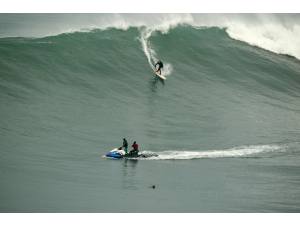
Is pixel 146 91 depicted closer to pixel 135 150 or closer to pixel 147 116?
pixel 147 116

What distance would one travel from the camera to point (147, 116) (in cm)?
3105

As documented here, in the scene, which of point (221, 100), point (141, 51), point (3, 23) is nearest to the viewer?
point (221, 100)

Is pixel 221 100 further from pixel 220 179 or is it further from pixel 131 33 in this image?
pixel 220 179

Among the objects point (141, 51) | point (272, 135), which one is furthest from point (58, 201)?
point (141, 51)

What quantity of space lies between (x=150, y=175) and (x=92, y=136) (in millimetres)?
5067

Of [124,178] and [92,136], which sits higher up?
[92,136]

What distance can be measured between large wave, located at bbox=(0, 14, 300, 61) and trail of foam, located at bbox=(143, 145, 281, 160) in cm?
1332

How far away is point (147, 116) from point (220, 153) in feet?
17.9

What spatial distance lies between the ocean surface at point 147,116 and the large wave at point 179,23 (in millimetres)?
165

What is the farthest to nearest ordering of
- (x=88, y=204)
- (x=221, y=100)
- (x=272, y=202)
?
(x=221, y=100) → (x=272, y=202) → (x=88, y=204)

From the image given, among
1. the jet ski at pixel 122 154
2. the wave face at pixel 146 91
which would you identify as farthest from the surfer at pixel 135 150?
the wave face at pixel 146 91

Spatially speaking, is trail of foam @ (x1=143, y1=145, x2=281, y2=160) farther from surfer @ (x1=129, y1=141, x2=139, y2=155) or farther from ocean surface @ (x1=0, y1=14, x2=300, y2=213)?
surfer @ (x1=129, y1=141, x2=139, y2=155)

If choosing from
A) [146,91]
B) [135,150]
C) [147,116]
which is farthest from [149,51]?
[135,150]

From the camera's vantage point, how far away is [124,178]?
2259 cm
